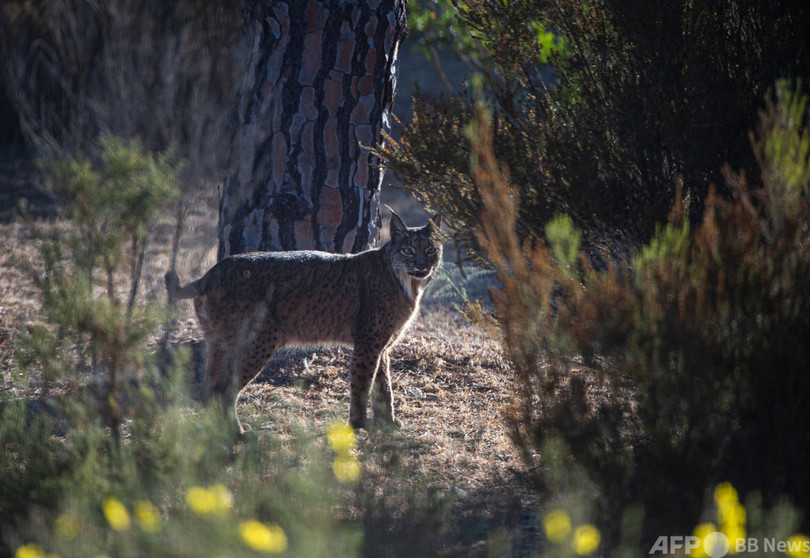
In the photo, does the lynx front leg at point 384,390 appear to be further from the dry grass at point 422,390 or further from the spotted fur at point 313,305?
the dry grass at point 422,390

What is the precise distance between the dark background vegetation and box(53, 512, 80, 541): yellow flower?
0.14 meters

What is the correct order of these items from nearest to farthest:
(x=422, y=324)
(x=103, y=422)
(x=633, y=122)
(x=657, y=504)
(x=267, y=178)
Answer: (x=657, y=504)
(x=103, y=422)
(x=633, y=122)
(x=267, y=178)
(x=422, y=324)

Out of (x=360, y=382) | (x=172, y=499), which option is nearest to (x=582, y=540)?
(x=172, y=499)

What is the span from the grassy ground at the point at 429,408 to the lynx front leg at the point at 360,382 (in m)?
0.18

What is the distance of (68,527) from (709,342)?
2.20m

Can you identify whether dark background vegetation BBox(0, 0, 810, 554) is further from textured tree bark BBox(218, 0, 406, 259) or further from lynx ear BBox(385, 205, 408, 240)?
textured tree bark BBox(218, 0, 406, 259)

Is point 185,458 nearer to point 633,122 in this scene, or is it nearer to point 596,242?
point 596,242

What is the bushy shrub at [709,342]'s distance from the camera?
266cm

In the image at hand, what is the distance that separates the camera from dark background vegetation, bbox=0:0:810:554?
8.80 ft

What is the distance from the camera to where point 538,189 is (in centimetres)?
428

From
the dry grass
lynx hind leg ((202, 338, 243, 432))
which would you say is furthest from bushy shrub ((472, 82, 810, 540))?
lynx hind leg ((202, 338, 243, 432))

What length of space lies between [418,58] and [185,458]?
21.4 meters

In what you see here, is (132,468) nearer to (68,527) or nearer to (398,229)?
(68,527)

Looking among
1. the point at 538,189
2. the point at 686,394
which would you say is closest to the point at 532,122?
the point at 538,189
